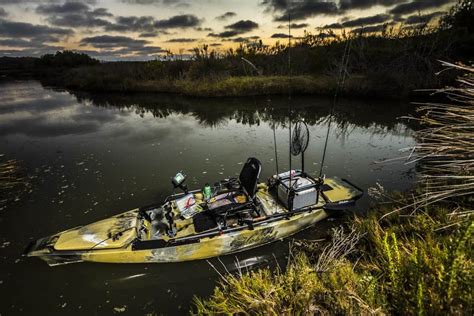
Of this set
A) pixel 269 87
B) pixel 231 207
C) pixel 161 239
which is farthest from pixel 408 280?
pixel 269 87

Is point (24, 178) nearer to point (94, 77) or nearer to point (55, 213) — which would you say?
point (55, 213)

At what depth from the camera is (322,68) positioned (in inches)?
906

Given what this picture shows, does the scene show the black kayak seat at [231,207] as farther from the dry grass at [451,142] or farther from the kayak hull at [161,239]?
the dry grass at [451,142]

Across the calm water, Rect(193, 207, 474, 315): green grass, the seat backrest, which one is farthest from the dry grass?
the seat backrest

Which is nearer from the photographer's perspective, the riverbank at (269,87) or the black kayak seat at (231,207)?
the black kayak seat at (231,207)

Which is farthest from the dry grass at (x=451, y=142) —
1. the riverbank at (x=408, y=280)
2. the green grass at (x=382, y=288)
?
the green grass at (x=382, y=288)

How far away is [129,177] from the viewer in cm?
781

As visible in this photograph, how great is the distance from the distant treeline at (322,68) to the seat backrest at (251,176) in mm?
13066

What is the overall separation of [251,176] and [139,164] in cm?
540

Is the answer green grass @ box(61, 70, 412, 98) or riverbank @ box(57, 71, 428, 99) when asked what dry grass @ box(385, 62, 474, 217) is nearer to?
riverbank @ box(57, 71, 428, 99)

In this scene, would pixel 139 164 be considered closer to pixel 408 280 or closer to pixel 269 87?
pixel 408 280

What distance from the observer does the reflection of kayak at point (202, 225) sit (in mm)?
4270

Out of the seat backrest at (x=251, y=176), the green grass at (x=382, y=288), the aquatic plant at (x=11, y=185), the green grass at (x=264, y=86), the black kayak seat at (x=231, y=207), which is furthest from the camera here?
the green grass at (x=264, y=86)

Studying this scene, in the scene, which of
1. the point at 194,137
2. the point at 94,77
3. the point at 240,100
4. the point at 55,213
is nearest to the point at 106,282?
the point at 55,213
